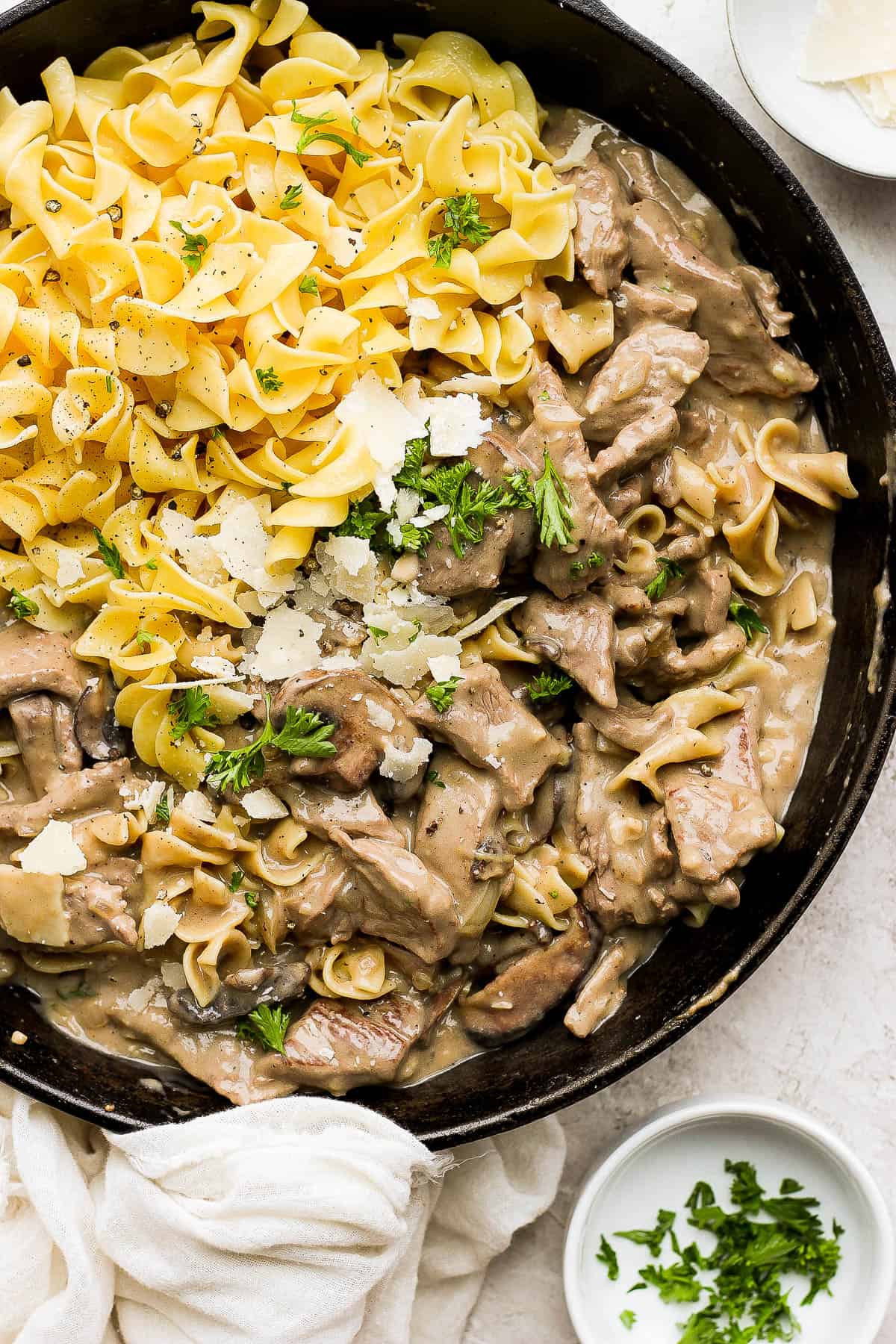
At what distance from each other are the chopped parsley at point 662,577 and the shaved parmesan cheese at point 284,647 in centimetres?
114

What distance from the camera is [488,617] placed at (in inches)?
166

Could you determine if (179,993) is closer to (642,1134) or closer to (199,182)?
(642,1134)

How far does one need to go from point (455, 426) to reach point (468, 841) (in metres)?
1.36

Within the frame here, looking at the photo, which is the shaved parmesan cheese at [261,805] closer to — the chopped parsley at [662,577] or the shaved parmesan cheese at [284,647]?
the shaved parmesan cheese at [284,647]

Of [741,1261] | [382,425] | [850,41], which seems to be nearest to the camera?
[382,425]

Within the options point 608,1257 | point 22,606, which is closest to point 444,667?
point 22,606

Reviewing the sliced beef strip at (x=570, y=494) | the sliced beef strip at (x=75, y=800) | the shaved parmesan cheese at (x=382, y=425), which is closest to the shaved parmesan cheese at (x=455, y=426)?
the shaved parmesan cheese at (x=382, y=425)

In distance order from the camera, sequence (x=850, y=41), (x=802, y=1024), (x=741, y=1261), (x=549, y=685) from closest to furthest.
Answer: (x=549, y=685) → (x=850, y=41) → (x=741, y=1261) → (x=802, y=1024)

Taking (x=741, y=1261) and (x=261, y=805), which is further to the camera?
(x=741, y=1261)

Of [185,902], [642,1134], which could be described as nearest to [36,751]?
[185,902]

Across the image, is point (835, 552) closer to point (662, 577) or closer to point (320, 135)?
point (662, 577)

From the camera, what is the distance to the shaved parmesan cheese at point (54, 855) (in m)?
3.96

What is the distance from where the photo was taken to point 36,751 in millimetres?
4156

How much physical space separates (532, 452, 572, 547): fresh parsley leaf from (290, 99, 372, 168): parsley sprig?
46.8 inches
